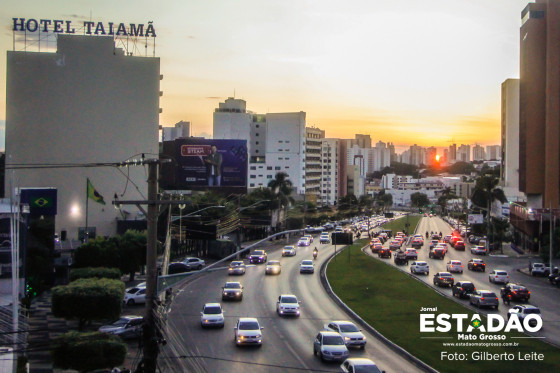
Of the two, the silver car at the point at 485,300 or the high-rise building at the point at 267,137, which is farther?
the high-rise building at the point at 267,137

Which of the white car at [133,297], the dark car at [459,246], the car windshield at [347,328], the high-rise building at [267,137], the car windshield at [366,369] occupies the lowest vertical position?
the dark car at [459,246]

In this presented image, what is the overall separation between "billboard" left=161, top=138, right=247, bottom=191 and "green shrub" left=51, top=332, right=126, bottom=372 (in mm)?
56866

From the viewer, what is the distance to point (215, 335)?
2427 centimetres

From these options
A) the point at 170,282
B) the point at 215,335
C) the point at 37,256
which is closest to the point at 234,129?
the point at 37,256

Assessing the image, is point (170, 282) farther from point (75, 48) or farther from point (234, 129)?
point (234, 129)

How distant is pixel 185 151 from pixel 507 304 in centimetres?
4885

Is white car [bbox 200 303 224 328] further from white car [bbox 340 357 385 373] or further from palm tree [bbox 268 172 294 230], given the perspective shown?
palm tree [bbox 268 172 294 230]

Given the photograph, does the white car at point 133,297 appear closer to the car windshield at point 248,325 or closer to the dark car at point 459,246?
the car windshield at point 248,325

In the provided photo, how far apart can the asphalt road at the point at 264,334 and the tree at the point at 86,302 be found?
2347mm

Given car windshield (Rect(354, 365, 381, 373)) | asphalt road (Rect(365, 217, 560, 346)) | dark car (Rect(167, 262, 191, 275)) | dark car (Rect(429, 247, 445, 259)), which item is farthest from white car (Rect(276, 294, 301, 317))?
dark car (Rect(429, 247, 445, 259))

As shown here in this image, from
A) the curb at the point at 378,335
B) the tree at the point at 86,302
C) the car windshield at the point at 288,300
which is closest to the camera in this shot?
the curb at the point at 378,335

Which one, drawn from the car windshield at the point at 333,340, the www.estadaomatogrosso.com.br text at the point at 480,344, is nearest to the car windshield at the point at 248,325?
the car windshield at the point at 333,340

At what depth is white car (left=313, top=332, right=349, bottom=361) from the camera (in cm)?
1991

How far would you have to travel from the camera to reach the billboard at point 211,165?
2899 inches
